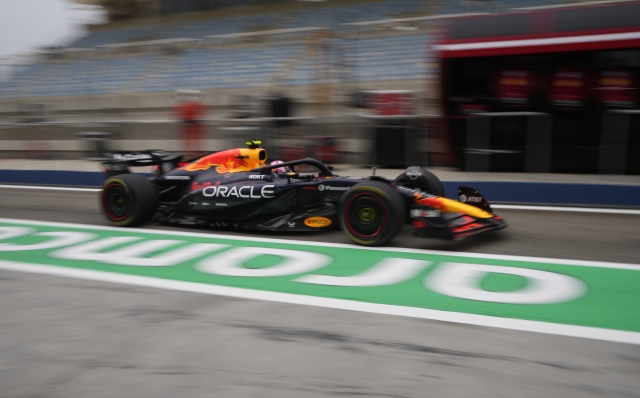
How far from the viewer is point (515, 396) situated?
8.01 ft

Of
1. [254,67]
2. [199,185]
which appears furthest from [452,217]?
[254,67]

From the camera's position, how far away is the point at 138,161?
6.42m

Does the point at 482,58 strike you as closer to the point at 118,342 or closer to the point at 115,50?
the point at 118,342

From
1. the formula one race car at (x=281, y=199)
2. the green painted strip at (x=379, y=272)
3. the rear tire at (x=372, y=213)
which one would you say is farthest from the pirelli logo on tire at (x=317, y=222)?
the rear tire at (x=372, y=213)

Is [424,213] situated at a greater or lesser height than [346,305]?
greater

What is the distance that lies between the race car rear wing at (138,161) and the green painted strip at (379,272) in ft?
3.45

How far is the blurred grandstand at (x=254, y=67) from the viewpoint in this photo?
35.0 feet

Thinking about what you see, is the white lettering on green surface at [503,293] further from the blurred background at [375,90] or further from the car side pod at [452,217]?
the blurred background at [375,90]

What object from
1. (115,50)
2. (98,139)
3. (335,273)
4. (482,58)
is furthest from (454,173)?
(115,50)

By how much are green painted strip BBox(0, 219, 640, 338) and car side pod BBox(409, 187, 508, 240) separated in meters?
0.23

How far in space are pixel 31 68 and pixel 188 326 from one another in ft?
42.0

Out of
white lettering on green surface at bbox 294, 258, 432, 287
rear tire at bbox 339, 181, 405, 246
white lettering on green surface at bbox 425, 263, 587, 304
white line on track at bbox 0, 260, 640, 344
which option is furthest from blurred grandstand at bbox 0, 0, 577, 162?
white line on track at bbox 0, 260, 640, 344

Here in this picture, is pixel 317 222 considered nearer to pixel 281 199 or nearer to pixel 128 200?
pixel 281 199

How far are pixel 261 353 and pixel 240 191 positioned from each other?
294 cm
